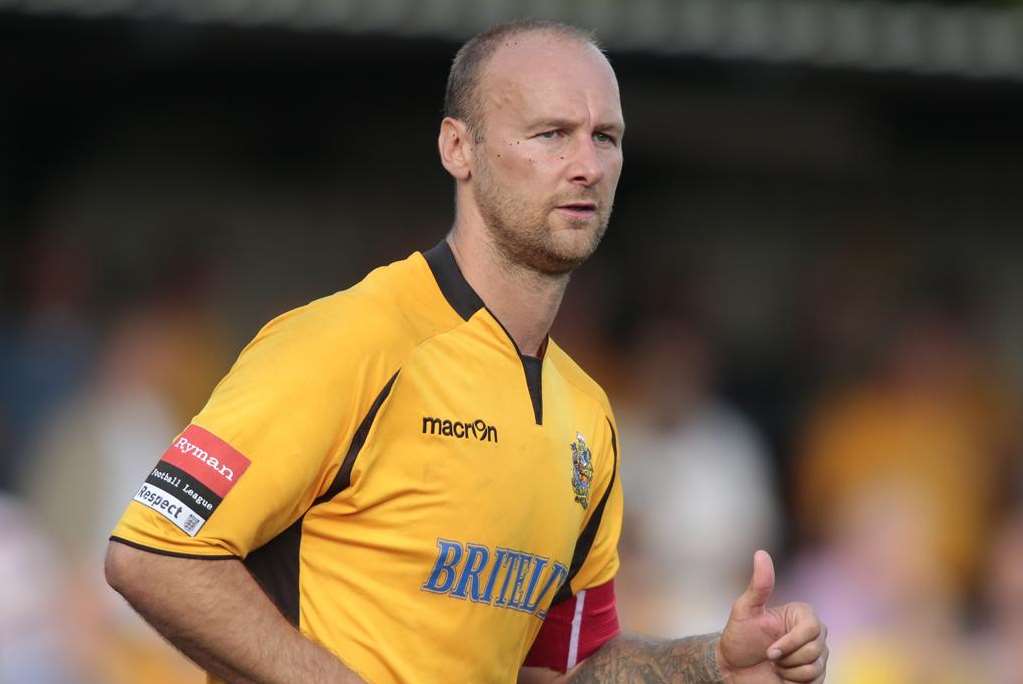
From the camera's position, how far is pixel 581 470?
4.39 metres

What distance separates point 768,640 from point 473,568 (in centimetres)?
73

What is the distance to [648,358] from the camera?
870 centimetres

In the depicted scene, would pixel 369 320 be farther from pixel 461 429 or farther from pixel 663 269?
pixel 663 269

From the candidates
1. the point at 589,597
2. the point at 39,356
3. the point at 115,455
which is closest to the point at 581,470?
the point at 589,597

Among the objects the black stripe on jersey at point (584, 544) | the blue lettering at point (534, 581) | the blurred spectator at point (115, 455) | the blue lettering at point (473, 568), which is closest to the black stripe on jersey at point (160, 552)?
the blue lettering at point (473, 568)

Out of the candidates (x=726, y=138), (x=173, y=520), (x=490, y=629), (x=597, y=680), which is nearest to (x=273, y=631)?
(x=173, y=520)

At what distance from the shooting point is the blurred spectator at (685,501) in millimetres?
7910

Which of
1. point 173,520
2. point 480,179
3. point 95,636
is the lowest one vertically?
point 95,636

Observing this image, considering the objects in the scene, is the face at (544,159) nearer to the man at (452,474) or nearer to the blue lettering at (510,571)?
the man at (452,474)

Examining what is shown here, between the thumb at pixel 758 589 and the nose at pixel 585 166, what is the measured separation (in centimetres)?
95

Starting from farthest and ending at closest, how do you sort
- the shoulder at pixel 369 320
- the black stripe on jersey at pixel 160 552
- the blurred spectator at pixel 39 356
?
1. the blurred spectator at pixel 39 356
2. the shoulder at pixel 369 320
3. the black stripe on jersey at pixel 160 552

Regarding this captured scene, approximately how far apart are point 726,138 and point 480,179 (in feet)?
22.1

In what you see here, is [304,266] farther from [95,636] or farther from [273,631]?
[273,631]

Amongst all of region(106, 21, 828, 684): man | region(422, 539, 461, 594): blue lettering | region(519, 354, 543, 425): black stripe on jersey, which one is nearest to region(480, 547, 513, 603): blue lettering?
region(106, 21, 828, 684): man
